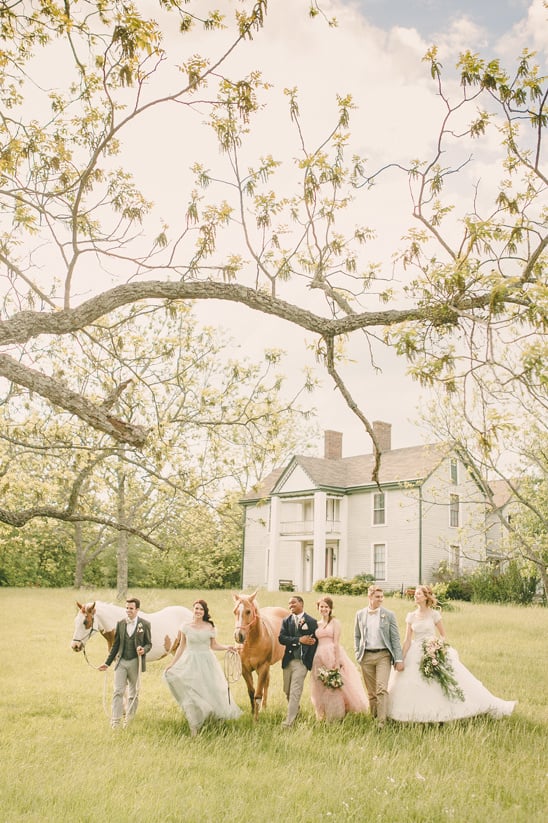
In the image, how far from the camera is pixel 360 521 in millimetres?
40156

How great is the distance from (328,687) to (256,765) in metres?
2.59

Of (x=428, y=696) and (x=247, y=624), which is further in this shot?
(x=428, y=696)

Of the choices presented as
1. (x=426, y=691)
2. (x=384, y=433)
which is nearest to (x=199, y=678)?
(x=426, y=691)

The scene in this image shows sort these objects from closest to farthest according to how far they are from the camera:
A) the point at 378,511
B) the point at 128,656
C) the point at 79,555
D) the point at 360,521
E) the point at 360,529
Result: the point at 128,656, the point at 378,511, the point at 79,555, the point at 360,529, the point at 360,521

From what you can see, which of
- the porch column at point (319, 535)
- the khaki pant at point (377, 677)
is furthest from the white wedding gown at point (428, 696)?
the porch column at point (319, 535)

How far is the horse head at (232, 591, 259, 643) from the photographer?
10.0 m

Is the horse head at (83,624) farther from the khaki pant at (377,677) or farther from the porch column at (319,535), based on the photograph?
the porch column at (319,535)

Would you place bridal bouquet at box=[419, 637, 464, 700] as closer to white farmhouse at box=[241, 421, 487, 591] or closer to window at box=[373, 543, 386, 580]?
white farmhouse at box=[241, 421, 487, 591]

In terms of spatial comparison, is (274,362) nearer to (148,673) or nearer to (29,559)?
(148,673)

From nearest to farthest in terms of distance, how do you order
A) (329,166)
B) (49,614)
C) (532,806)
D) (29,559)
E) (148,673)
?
(532,806) → (329,166) → (148,673) → (49,614) → (29,559)

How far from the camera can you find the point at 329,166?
334 inches

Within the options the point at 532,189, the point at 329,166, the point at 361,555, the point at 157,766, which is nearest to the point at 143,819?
the point at 157,766

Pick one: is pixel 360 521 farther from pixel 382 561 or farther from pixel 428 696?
pixel 428 696

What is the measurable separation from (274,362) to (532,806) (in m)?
7.46
